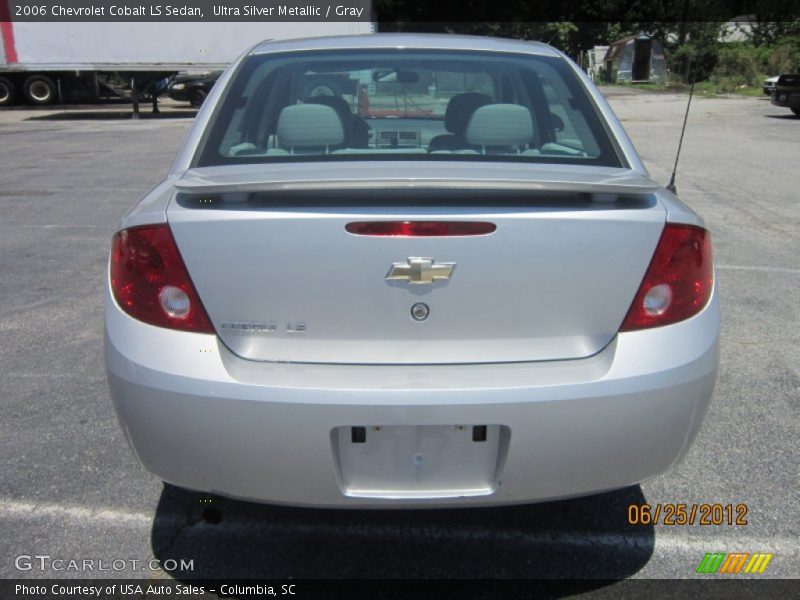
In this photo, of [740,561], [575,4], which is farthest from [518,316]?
[575,4]

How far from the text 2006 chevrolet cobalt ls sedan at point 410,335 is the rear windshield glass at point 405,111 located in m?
0.45

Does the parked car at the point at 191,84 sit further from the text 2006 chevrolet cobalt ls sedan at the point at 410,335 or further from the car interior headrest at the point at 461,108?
the text 2006 chevrolet cobalt ls sedan at the point at 410,335

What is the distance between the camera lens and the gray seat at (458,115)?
2.82 m

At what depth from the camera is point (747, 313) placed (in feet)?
16.3

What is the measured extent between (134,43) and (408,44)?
69.7ft

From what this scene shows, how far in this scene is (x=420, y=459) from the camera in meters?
2.11

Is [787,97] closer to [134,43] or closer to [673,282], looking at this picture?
[134,43]

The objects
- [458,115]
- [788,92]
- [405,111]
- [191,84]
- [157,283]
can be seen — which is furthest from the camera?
[191,84]

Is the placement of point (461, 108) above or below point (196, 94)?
above

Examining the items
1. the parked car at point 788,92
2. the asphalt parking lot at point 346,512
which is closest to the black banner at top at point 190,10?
the parked car at point 788,92

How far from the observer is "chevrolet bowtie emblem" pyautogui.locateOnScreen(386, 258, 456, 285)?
6.79 feet

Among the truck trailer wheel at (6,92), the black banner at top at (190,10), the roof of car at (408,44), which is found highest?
the roof of car at (408,44)

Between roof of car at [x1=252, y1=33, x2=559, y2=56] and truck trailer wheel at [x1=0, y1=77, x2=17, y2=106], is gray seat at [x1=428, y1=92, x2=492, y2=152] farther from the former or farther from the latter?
A: truck trailer wheel at [x1=0, y1=77, x2=17, y2=106]
